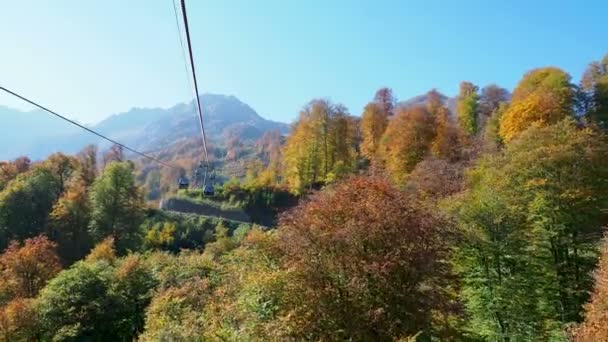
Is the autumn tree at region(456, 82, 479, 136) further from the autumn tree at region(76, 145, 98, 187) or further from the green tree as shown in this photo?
the autumn tree at region(76, 145, 98, 187)

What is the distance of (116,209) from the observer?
41.1 meters

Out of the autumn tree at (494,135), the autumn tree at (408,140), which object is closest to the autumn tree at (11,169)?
the autumn tree at (408,140)

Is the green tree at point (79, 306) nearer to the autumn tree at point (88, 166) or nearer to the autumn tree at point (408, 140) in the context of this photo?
the autumn tree at point (408, 140)

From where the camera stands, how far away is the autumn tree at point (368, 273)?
1266 cm

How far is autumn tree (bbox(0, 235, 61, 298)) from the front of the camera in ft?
85.3

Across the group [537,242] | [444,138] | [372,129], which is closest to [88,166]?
[372,129]

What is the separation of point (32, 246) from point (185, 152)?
119712 mm

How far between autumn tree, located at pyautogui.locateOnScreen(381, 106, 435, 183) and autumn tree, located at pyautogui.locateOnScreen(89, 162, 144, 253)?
24355 mm

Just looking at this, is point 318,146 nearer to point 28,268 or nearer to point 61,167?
point 28,268

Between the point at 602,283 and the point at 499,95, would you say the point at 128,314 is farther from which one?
the point at 499,95

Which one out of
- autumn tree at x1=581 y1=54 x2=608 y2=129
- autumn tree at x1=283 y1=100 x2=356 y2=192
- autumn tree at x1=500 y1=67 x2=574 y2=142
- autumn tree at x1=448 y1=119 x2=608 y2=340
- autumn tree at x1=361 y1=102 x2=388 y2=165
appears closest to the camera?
autumn tree at x1=448 y1=119 x2=608 y2=340

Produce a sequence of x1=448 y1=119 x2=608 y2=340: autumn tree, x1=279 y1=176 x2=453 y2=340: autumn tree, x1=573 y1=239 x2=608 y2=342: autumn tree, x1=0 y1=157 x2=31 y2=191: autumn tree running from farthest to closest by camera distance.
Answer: x1=0 y1=157 x2=31 y2=191: autumn tree → x1=448 y1=119 x2=608 y2=340: autumn tree → x1=279 y1=176 x2=453 y2=340: autumn tree → x1=573 y1=239 x2=608 y2=342: autumn tree

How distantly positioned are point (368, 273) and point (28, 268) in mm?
23762

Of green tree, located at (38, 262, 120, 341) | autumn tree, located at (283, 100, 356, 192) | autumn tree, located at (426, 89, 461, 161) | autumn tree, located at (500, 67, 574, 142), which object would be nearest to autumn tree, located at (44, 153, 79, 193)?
autumn tree, located at (283, 100, 356, 192)
